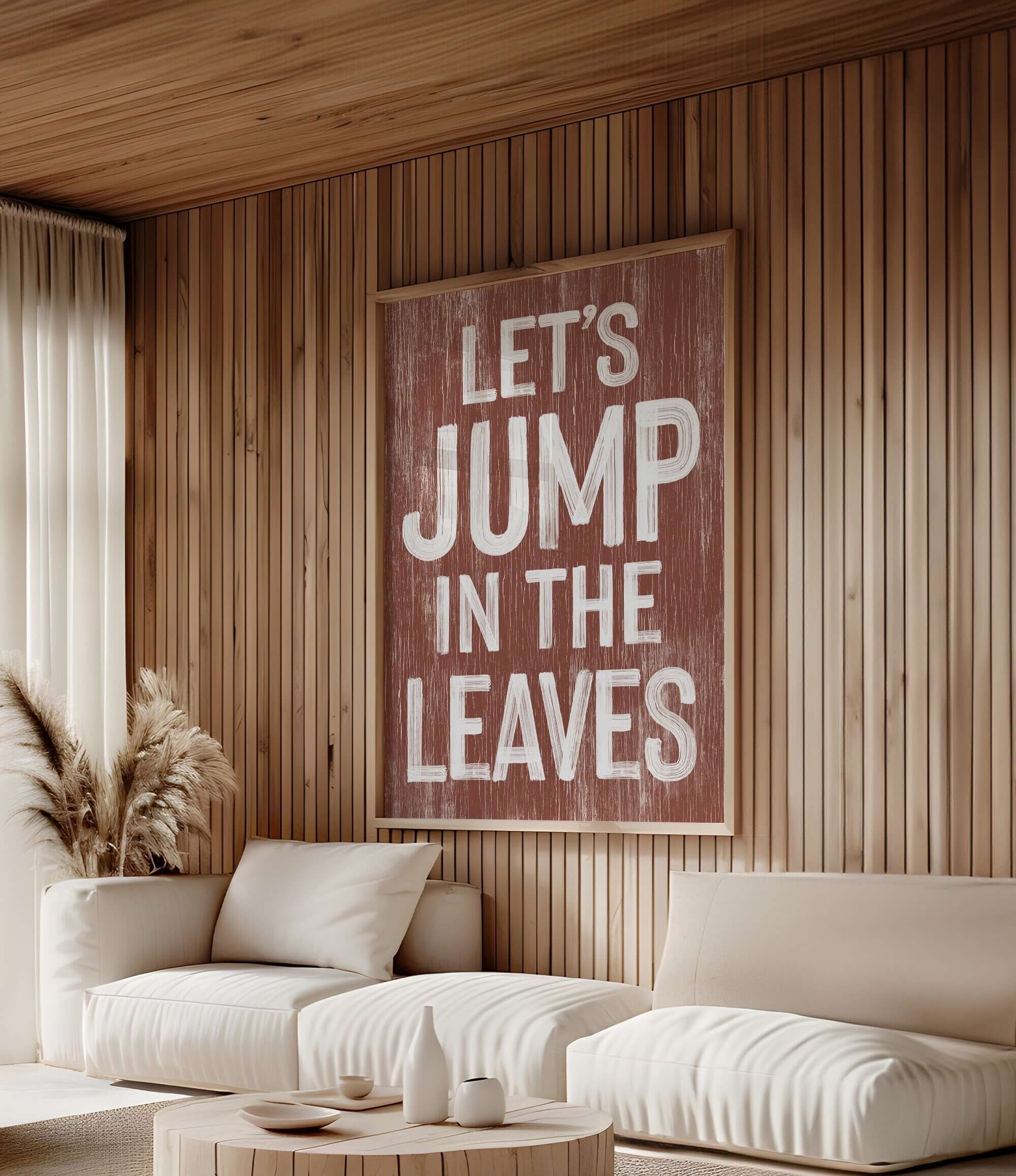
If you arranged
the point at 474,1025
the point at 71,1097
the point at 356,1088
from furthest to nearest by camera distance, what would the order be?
1. the point at 71,1097
2. the point at 474,1025
3. the point at 356,1088

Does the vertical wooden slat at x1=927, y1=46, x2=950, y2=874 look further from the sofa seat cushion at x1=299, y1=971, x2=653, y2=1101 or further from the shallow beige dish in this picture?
the shallow beige dish

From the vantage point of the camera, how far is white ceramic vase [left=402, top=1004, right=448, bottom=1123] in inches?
114

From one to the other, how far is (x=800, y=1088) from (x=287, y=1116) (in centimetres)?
106

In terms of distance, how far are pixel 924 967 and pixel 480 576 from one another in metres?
1.79

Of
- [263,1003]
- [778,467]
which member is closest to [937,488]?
[778,467]

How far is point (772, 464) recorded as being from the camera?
436 cm

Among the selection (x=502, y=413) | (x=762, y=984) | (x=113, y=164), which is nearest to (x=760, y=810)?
(x=762, y=984)

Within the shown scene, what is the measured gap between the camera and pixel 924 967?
3.67 meters

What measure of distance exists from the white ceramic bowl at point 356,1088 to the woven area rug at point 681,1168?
1.78 ft

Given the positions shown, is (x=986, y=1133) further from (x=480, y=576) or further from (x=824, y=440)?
(x=480, y=576)

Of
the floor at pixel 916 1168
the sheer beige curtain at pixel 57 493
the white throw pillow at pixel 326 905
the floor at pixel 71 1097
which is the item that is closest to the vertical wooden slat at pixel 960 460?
the floor at pixel 916 1168

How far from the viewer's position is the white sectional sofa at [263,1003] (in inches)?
151

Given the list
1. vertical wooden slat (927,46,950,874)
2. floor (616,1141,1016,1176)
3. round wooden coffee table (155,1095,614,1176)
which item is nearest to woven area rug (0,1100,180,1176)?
round wooden coffee table (155,1095,614,1176)

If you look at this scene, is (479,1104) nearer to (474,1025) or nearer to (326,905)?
(474,1025)
